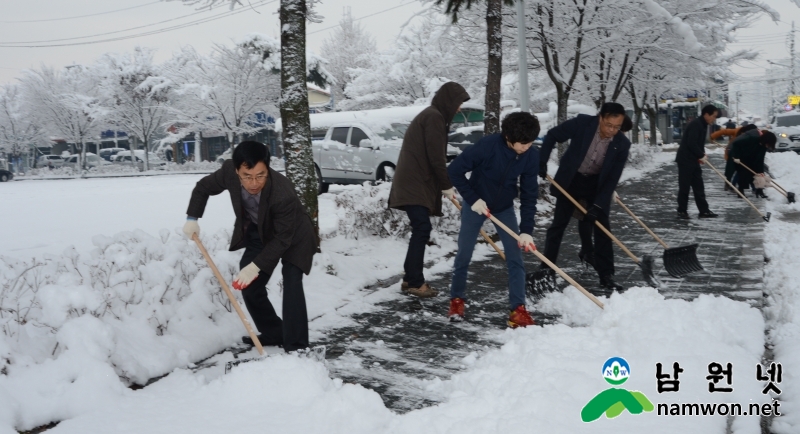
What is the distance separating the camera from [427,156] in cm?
607

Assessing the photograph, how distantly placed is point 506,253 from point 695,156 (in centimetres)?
657

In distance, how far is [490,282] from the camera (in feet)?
22.0

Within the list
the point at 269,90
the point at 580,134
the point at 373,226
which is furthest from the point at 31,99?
the point at 580,134

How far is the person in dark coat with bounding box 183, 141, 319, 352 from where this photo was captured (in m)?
3.99

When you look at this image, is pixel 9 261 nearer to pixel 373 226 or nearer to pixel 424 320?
pixel 424 320

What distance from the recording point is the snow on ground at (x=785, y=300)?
3.75 metres

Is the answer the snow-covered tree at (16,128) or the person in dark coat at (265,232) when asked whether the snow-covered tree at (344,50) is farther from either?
the person in dark coat at (265,232)

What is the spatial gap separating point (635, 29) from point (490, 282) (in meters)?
11.9

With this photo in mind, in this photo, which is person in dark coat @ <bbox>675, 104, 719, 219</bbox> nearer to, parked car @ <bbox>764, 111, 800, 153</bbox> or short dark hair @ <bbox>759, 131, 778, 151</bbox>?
short dark hair @ <bbox>759, 131, 778, 151</bbox>

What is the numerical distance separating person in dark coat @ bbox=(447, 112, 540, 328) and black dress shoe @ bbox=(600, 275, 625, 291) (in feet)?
4.80

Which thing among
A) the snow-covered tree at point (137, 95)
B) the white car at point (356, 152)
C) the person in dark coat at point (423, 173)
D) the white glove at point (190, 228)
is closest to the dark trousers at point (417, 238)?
the person in dark coat at point (423, 173)

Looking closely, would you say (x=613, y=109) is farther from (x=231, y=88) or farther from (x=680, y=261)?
(x=231, y=88)

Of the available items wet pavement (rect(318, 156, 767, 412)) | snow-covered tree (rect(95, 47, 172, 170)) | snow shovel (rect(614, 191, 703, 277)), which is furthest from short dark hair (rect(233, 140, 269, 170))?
snow-covered tree (rect(95, 47, 172, 170))

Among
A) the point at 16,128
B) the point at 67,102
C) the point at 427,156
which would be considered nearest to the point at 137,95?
the point at 67,102
